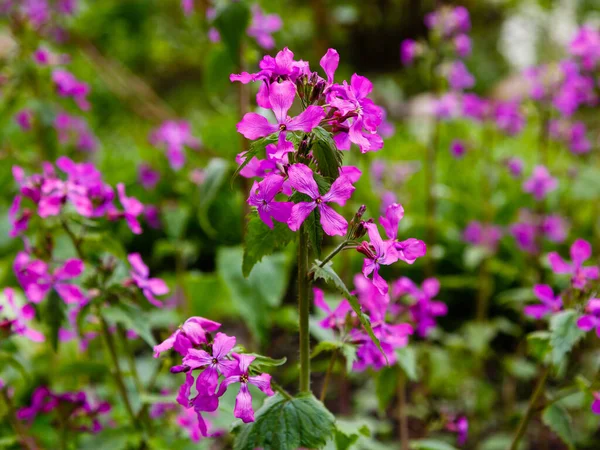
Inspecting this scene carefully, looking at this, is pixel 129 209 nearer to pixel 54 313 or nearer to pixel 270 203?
pixel 54 313

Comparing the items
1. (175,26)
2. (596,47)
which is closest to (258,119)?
(596,47)

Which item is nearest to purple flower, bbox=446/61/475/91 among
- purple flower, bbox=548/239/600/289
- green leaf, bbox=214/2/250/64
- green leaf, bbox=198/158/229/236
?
green leaf, bbox=214/2/250/64

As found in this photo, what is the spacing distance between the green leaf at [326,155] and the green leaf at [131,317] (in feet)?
1.77

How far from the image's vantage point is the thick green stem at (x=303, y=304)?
0.88 meters

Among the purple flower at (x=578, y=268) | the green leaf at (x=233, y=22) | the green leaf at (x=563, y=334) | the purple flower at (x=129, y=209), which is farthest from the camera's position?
the green leaf at (x=233, y=22)

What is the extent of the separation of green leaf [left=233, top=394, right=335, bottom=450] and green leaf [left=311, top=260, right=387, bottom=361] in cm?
15

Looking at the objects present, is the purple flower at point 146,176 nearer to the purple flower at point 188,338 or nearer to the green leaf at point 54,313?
the green leaf at point 54,313

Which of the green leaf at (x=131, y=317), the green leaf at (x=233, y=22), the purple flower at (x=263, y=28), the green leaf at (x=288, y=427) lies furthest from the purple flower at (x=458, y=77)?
the green leaf at (x=288, y=427)

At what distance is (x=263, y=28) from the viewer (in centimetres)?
182

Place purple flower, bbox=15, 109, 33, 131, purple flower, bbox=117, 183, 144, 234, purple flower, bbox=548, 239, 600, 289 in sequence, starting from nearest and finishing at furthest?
purple flower, bbox=548, 239, 600, 289 < purple flower, bbox=117, 183, 144, 234 < purple flower, bbox=15, 109, 33, 131

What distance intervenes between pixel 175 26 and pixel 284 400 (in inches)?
335

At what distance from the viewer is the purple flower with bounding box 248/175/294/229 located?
0.78 metres

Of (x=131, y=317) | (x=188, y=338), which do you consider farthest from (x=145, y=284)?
(x=188, y=338)

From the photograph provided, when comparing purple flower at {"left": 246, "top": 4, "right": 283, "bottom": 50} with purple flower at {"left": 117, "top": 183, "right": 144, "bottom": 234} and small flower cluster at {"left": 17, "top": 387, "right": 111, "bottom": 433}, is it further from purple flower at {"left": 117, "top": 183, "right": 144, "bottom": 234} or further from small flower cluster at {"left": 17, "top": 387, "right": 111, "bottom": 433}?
small flower cluster at {"left": 17, "top": 387, "right": 111, "bottom": 433}
